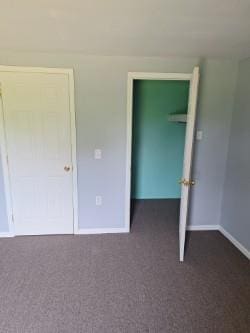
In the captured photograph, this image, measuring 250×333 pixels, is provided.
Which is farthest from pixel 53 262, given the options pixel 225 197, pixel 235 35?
pixel 235 35

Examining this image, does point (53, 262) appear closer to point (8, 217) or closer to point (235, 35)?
point (8, 217)

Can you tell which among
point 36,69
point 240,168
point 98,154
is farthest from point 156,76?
point 240,168

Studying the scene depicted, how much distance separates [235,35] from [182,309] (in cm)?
238

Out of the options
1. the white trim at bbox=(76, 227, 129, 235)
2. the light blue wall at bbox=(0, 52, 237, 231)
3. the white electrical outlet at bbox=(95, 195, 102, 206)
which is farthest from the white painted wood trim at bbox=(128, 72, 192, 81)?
the white trim at bbox=(76, 227, 129, 235)

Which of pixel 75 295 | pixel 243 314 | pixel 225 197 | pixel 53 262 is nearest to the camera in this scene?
pixel 243 314

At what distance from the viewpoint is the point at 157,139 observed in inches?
165

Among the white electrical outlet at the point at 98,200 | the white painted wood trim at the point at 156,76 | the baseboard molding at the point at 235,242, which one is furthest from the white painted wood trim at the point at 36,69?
the baseboard molding at the point at 235,242

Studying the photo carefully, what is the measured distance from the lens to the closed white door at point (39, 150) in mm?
2625

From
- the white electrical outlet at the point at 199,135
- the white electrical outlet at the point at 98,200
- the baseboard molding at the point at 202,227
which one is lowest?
the baseboard molding at the point at 202,227

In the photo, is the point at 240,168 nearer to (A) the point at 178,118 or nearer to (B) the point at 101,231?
(A) the point at 178,118

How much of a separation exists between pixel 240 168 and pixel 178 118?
3.94ft

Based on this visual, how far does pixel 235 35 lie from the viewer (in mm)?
1896

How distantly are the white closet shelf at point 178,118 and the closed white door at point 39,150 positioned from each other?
1.63 meters

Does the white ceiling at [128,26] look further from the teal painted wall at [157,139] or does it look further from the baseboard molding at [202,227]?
the baseboard molding at [202,227]
